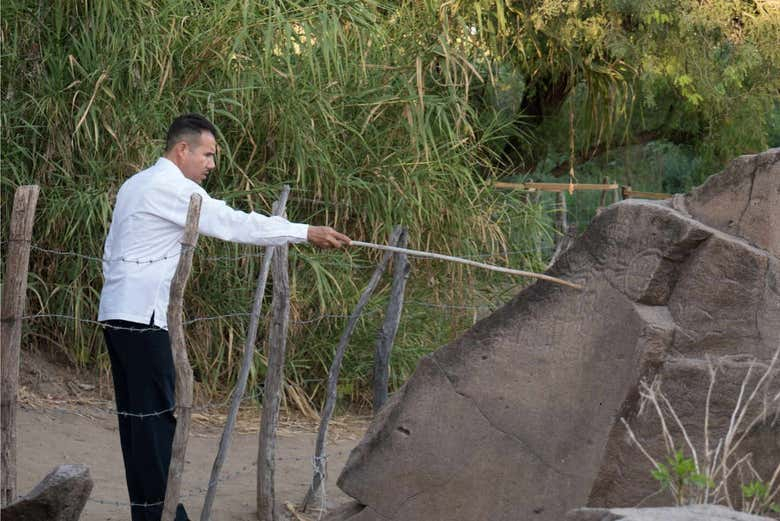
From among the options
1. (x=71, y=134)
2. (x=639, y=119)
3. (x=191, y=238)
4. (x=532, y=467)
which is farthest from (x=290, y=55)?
(x=639, y=119)

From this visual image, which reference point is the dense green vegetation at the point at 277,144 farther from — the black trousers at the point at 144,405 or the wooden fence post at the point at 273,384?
the black trousers at the point at 144,405

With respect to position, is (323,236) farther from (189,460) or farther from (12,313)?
(189,460)

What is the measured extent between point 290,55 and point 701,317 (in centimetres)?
353

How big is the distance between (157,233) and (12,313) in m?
0.54

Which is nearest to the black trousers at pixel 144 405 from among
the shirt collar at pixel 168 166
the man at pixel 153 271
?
the man at pixel 153 271

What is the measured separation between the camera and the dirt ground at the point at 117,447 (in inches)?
195

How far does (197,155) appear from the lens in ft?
13.0

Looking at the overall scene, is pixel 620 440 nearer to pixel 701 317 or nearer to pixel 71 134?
pixel 701 317

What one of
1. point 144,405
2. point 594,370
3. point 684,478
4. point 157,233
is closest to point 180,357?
point 144,405

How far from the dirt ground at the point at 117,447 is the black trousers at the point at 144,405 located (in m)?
0.74

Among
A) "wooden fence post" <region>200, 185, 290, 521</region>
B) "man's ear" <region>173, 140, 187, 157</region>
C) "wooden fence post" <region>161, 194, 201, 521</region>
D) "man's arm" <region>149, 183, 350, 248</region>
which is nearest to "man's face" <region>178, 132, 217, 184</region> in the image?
"man's ear" <region>173, 140, 187, 157</region>

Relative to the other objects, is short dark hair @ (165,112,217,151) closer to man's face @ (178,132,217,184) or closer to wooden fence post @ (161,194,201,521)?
man's face @ (178,132,217,184)

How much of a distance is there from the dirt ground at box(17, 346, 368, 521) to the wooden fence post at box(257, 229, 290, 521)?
0.16 meters

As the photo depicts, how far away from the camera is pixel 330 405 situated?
15.6 feet
